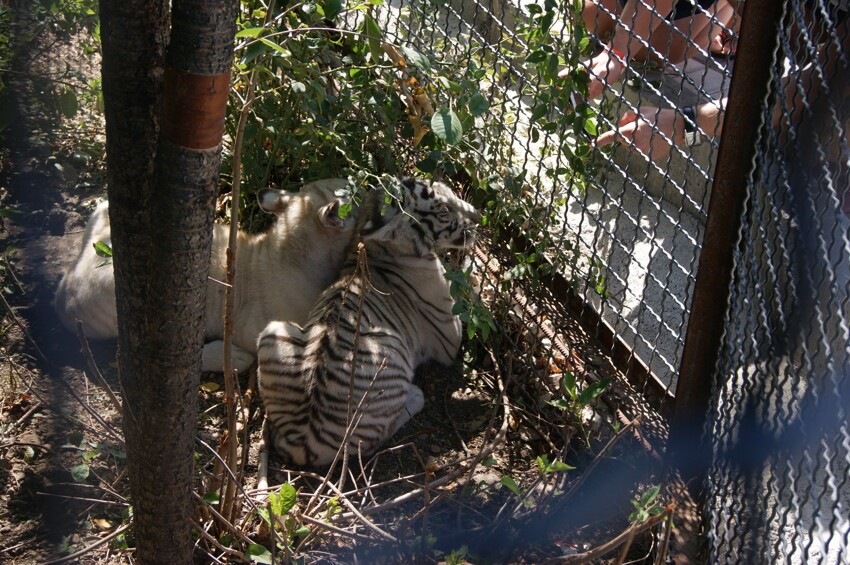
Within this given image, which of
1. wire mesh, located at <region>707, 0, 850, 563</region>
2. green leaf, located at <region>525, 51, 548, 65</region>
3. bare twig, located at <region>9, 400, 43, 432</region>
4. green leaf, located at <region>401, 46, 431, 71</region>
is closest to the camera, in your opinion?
green leaf, located at <region>401, 46, 431, 71</region>

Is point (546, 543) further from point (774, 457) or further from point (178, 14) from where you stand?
point (178, 14)

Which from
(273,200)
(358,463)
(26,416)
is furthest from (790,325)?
(26,416)

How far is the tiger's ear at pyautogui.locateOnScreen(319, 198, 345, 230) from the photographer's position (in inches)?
135

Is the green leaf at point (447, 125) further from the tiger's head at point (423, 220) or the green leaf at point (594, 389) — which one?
the tiger's head at point (423, 220)

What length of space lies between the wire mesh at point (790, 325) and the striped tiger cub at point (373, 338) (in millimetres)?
1012

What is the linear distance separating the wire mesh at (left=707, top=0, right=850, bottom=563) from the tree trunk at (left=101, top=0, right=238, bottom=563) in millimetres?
1361

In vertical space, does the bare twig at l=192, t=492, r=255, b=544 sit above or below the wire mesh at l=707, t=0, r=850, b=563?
below

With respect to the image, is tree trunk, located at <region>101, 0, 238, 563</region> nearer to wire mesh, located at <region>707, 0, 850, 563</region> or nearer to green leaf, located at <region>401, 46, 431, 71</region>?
green leaf, located at <region>401, 46, 431, 71</region>

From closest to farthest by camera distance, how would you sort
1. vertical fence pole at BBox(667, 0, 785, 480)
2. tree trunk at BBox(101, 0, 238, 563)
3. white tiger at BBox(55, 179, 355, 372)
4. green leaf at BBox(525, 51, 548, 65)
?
tree trunk at BBox(101, 0, 238, 563)
vertical fence pole at BBox(667, 0, 785, 480)
green leaf at BBox(525, 51, 548, 65)
white tiger at BBox(55, 179, 355, 372)

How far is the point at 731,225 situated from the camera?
97.7 inches

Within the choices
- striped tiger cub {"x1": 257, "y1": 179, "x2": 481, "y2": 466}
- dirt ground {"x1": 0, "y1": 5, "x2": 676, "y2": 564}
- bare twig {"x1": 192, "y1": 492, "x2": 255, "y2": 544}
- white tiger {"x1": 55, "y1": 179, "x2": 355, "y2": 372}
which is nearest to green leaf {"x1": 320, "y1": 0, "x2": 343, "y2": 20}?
striped tiger cub {"x1": 257, "y1": 179, "x2": 481, "y2": 466}

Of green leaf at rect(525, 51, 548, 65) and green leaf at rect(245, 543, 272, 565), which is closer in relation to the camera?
green leaf at rect(245, 543, 272, 565)

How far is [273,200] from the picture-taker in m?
3.61

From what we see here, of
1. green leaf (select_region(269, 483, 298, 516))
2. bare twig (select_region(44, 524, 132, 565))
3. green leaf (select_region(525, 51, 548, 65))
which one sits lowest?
bare twig (select_region(44, 524, 132, 565))
